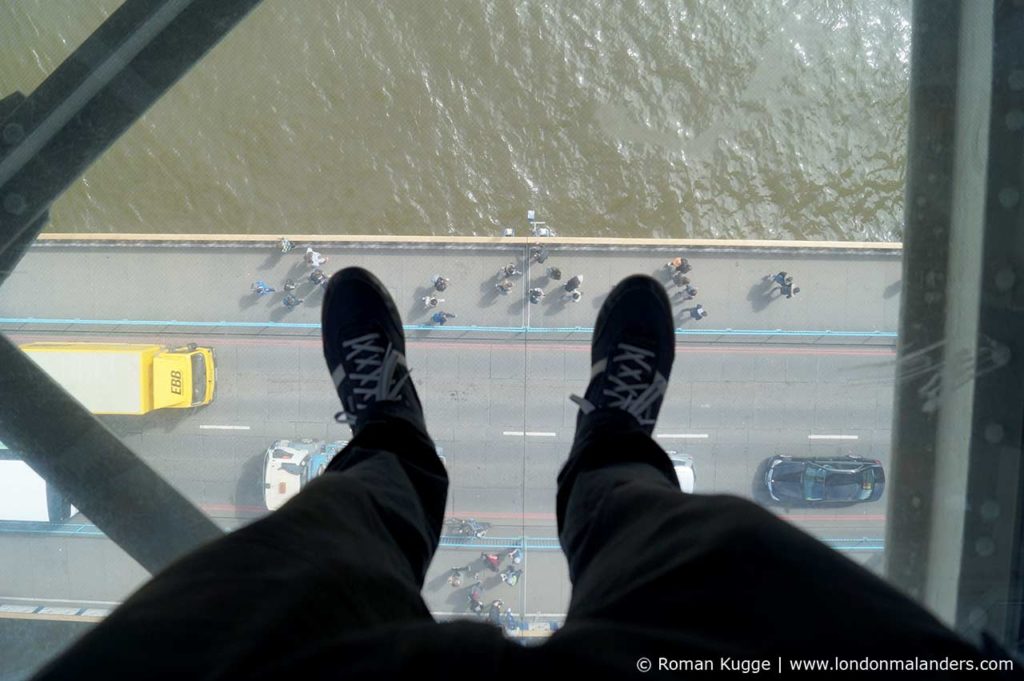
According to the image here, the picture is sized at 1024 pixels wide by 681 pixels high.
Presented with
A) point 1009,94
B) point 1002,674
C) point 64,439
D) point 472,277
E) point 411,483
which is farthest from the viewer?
point 472,277

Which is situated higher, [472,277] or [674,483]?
[472,277]

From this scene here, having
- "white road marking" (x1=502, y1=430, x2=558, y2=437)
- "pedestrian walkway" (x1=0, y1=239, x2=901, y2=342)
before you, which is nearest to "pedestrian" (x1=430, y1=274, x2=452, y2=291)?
"pedestrian walkway" (x1=0, y1=239, x2=901, y2=342)

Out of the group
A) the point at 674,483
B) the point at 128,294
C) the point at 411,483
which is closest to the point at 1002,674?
the point at 674,483

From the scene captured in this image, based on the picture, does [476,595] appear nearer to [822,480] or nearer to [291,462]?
[291,462]

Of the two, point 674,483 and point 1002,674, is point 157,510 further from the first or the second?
point 1002,674

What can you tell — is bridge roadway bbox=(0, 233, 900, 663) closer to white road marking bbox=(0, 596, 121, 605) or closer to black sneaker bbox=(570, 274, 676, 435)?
white road marking bbox=(0, 596, 121, 605)

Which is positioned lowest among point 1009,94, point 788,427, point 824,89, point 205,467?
point 205,467

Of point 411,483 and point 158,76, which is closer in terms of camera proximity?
point 411,483

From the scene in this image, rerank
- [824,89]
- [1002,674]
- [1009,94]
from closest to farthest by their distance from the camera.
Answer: [1002,674] < [1009,94] < [824,89]
